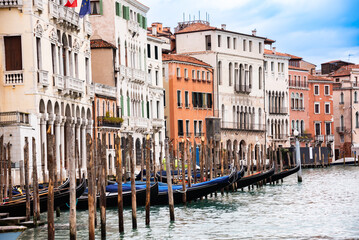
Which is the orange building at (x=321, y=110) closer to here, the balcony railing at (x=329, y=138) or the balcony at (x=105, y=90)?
the balcony railing at (x=329, y=138)

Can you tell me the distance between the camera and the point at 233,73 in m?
50.2

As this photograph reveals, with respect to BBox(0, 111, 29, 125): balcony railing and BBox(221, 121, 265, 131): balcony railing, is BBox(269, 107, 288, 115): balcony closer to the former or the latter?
BBox(221, 121, 265, 131): balcony railing

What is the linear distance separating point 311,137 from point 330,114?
126 inches

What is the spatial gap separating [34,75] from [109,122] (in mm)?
8480

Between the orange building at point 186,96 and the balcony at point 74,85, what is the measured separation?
15108 mm

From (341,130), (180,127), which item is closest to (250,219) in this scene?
(180,127)

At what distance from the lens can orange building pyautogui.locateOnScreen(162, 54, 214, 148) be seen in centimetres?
4391

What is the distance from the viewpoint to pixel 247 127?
52.0 m

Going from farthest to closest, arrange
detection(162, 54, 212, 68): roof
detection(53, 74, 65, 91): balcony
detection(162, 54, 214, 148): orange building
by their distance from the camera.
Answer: detection(162, 54, 214, 148): orange building → detection(162, 54, 212, 68): roof → detection(53, 74, 65, 91): balcony

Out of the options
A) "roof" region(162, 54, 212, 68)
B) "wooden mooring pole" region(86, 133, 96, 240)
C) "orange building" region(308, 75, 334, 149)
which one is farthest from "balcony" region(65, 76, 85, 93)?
"orange building" region(308, 75, 334, 149)

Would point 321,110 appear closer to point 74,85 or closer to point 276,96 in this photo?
point 276,96

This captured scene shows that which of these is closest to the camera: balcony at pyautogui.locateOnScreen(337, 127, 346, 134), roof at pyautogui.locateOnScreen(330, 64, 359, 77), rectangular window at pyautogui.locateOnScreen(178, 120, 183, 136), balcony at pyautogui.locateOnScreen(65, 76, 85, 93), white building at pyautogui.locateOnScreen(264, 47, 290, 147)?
balcony at pyautogui.locateOnScreen(65, 76, 85, 93)

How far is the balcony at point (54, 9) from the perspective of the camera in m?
25.9

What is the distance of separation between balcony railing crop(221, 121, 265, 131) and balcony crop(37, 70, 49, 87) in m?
24.6
